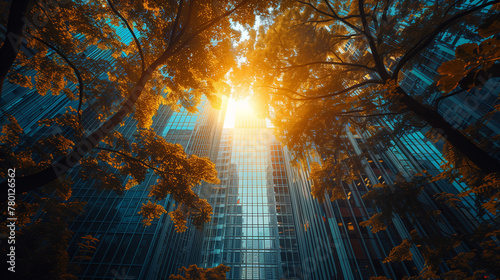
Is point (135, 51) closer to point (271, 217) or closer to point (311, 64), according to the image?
point (311, 64)

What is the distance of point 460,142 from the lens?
137 inches

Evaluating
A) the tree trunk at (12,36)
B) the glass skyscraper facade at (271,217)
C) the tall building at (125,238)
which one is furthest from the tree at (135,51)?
the tall building at (125,238)

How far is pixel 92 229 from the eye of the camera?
16.2 metres

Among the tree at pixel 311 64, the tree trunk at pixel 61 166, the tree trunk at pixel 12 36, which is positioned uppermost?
the tree at pixel 311 64

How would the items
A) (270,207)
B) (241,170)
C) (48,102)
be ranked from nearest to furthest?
(48,102) → (270,207) → (241,170)

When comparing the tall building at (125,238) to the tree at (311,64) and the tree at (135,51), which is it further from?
the tree at (311,64)

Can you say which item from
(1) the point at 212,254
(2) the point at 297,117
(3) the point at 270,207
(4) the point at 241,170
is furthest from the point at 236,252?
(2) the point at 297,117

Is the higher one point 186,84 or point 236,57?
point 236,57

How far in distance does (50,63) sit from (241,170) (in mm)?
36969

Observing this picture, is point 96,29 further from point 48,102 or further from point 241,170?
point 241,170

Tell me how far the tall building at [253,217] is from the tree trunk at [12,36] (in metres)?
27.3

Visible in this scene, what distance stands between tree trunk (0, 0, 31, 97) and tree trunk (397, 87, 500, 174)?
26.4 ft

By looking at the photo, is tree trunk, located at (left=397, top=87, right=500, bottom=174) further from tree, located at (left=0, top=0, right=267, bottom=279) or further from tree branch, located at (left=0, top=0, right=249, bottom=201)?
tree branch, located at (left=0, top=0, right=249, bottom=201)

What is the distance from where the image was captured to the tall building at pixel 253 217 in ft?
91.6
